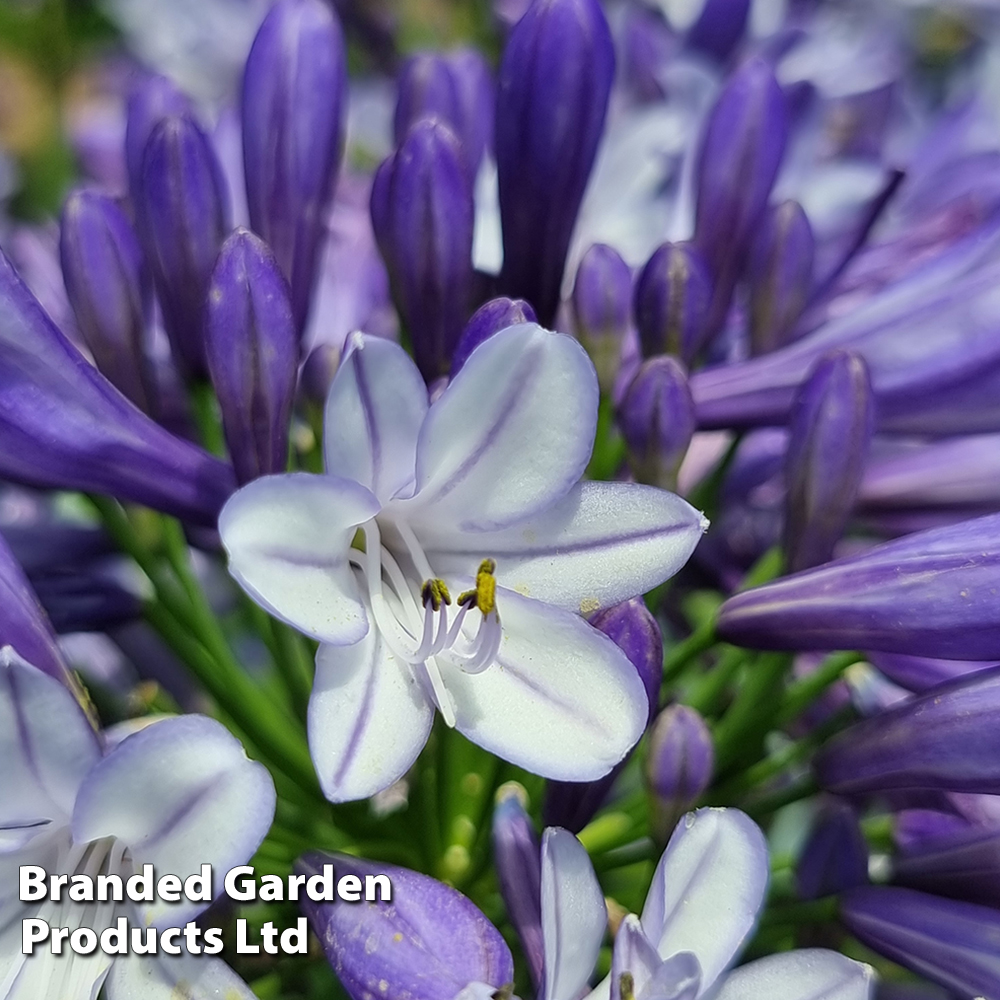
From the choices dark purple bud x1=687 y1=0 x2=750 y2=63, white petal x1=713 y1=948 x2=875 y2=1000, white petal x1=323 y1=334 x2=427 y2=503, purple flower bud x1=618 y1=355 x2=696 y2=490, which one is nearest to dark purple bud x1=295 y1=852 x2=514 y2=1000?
white petal x1=713 y1=948 x2=875 y2=1000

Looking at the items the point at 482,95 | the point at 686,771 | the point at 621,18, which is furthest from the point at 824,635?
the point at 621,18

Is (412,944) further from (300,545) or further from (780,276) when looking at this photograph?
(780,276)

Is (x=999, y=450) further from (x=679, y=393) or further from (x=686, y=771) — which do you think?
(x=686, y=771)

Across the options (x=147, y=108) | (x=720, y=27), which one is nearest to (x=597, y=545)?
(x=147, y=108)

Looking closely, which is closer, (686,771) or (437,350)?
(686,771)

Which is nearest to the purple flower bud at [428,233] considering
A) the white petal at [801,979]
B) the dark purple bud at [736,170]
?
the dark purple bud at [736,170]

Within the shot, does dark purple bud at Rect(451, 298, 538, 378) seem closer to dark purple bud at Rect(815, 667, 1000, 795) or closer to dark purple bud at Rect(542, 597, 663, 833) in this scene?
dark purple bud at Rect(542, 597, 663, 833)
